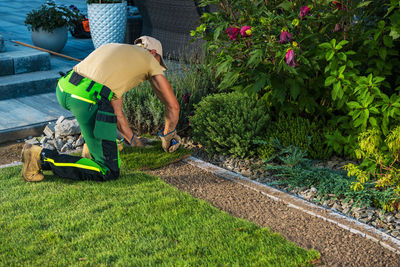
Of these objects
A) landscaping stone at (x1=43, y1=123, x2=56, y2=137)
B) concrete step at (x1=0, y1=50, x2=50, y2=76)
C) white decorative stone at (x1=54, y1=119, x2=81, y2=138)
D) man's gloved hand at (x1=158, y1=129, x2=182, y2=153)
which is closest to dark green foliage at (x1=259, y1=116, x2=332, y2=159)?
man's gloved hand at (x1=158, y1=129, x2=182, y2=153)

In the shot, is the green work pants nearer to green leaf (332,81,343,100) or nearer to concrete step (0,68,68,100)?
green leaf (332,81,343,100)

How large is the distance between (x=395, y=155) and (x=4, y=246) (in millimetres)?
2716

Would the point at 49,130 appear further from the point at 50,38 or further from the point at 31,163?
the point at 50,38

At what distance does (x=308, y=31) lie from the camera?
4184 millimetres

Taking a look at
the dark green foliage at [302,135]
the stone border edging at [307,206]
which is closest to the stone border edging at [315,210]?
the stone border edging at [307,206]

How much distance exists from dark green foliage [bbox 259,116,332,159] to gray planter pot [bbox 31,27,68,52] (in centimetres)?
528

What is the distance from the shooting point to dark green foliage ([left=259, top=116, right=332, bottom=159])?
4.40 m

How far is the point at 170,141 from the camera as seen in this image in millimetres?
4504

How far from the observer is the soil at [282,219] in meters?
2.93

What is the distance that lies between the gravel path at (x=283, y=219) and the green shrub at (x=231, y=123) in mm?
365

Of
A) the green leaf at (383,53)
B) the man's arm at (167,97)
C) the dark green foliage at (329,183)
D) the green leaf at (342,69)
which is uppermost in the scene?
the green leaf at (383,53)

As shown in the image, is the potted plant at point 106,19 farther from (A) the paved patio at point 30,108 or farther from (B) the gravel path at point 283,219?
(B) the gravel path at point 283,219

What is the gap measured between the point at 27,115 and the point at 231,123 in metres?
2.58

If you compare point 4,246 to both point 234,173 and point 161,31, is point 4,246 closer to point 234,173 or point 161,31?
point 234,173
